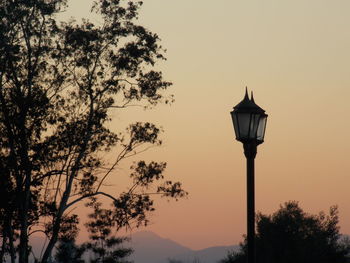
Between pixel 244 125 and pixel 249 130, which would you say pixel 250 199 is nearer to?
pixel 249 130

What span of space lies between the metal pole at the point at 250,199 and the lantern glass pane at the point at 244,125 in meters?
0.23

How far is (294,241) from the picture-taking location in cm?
9188

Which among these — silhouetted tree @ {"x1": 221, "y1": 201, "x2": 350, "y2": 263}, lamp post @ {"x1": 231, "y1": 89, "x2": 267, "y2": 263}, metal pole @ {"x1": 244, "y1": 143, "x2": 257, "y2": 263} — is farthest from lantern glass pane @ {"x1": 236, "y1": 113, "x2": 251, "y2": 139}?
silhouetted tree @ {"x1": 221, "y1": 201, "x2": 350, "y2": 263}

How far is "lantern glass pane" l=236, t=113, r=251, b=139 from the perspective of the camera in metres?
18.4

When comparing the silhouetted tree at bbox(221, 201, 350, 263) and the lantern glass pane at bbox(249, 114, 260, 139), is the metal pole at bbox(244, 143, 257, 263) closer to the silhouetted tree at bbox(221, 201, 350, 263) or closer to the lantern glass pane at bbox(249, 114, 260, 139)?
the lantern glass pane at bbox(249, 114, 260, 139)

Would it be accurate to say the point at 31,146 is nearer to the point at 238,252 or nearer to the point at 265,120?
the point at 265,120

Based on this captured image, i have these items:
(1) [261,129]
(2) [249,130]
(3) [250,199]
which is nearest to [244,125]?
(2) [249,130]

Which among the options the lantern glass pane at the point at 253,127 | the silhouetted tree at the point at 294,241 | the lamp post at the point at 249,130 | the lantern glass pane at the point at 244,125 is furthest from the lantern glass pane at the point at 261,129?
the silhouetted tree at the point at 294,241

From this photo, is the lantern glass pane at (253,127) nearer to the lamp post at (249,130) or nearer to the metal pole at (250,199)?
the lamp post at (249,130)

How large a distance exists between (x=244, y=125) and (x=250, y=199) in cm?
154

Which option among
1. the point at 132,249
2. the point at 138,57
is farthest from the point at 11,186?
the point at 132,249

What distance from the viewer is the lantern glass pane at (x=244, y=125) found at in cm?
1836

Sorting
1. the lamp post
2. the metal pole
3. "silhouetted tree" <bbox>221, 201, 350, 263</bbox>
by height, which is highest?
"silhouetted tree" <bbox>221, 201, 350, 263</bbox>

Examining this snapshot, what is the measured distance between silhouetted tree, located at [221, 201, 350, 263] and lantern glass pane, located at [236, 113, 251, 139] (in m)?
71.3
